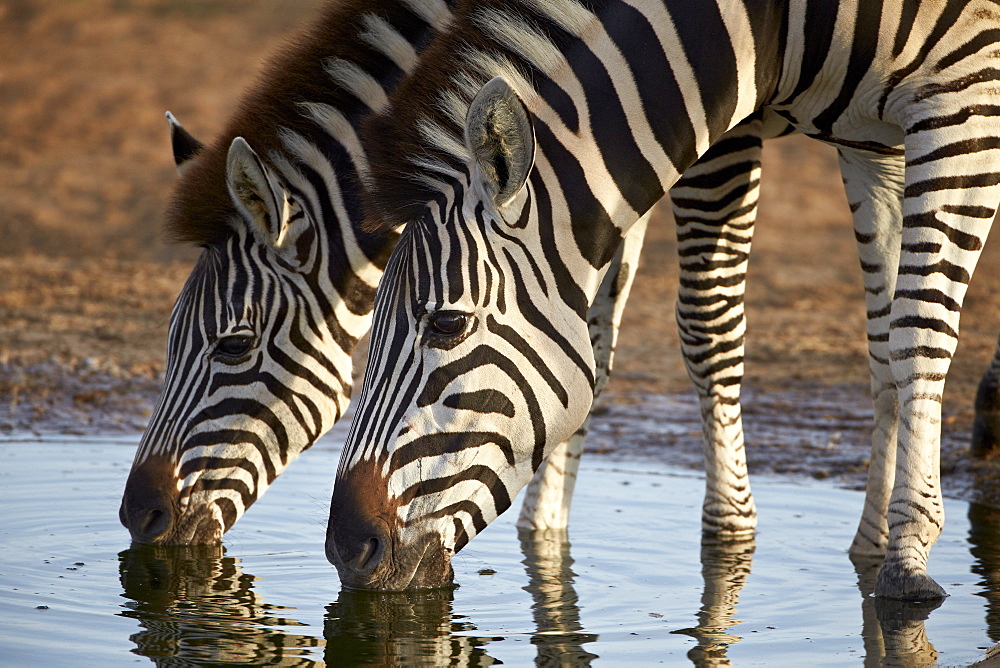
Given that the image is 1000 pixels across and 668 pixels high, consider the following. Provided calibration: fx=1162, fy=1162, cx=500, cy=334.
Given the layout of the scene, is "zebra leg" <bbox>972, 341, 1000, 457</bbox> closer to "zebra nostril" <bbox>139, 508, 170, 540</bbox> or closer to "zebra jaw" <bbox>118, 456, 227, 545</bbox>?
"zebra jaw" <bbox>118, 456, 227, 545</bbox>

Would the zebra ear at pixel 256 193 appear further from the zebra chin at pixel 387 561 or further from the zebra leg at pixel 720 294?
the zebra leg at pixel 720 294

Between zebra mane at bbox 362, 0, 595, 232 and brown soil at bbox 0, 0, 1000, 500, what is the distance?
2.50m

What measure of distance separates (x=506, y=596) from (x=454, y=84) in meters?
1.91

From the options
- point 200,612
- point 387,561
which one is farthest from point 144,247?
point 387,561

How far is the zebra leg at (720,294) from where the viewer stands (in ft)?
17.7

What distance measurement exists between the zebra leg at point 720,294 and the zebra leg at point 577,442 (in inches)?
10.8

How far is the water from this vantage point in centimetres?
377

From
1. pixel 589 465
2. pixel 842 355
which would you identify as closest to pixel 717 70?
pixel 589 465

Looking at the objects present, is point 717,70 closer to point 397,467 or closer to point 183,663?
point 397,467

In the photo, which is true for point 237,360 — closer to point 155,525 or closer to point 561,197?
point 155,525

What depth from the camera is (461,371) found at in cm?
382

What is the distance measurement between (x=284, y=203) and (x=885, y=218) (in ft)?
8.83

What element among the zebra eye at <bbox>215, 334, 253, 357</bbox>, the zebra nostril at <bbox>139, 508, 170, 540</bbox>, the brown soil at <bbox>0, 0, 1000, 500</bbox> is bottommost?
the zebra nostril at <bbox>139, 508, 170, 540</bbox>

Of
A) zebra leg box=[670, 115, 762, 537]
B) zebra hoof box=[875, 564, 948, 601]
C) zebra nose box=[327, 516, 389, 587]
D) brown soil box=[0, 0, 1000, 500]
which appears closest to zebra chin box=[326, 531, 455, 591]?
zebra nose box=[327, 516, 389, 587]
